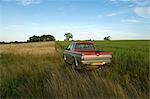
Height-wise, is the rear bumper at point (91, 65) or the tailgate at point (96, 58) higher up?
the tailgate at point (96, 58)

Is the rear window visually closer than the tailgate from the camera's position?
No

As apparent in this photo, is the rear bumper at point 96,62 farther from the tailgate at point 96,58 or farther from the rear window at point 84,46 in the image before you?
the rear window at point 84,46

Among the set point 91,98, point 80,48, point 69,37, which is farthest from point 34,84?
point 69,37

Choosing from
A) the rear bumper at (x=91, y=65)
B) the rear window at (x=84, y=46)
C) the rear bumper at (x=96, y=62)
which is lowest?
the rear bumper at (x=91, y=65)

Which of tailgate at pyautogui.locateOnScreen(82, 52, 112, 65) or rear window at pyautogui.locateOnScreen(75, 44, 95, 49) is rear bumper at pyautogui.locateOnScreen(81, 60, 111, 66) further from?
rear window at pyautogui.locateOnScreen(75, 44, 95, 49)

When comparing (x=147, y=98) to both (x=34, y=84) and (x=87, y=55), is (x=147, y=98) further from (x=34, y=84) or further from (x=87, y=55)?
(x=87, y=55)

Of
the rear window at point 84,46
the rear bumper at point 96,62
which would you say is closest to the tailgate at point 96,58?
the rear bumper at point 96,62

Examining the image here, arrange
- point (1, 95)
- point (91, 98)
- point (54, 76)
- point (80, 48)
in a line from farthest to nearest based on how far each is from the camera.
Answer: point (80, 48)
point (54, 76)
point (1, 95)
point (91, 98)

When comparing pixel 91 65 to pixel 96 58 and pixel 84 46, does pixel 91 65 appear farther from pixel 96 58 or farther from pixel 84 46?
pixel 84 46

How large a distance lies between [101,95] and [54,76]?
1.93 meters

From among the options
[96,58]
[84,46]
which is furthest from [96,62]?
[84,46]

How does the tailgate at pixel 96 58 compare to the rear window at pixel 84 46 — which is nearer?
the tailgate at pixel 96 58

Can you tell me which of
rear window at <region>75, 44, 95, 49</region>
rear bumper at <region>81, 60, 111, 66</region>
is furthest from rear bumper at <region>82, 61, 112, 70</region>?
rear window at <region>75, 44, 95, 49</region>

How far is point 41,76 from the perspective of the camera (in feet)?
27.4
